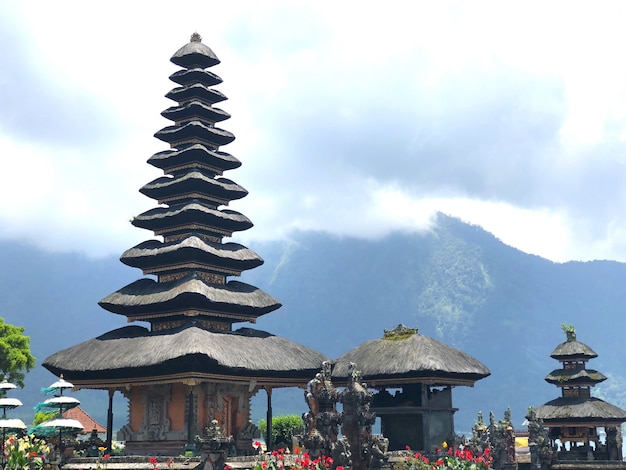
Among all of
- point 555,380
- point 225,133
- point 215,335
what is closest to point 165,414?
point 215,335

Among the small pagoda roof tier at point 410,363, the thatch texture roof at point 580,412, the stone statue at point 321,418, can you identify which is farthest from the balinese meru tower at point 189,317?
the thatch texture roof at point 580,412

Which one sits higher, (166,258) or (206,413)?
(166,258)

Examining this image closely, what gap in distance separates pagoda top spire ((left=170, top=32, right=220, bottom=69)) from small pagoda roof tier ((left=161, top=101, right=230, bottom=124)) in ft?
8.55

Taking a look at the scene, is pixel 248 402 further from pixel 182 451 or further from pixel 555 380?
pixel 555 380

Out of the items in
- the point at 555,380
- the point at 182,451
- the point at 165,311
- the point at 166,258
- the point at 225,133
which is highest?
the point at 225,133

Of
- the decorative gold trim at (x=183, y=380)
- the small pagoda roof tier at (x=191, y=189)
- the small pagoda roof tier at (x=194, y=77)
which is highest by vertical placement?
the small pagoda roof tier at (x=194, y=77)

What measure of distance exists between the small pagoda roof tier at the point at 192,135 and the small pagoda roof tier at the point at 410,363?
1474 cm

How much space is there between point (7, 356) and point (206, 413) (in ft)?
64.7

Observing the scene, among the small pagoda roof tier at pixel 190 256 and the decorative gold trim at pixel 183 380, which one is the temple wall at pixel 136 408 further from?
the small pagoda roof tier at pixel 190 256

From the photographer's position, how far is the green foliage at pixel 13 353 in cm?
5109

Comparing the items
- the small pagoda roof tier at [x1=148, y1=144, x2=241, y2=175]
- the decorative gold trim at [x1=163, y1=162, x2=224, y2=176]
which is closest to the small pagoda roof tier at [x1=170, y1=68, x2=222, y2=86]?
the small pagoda roof tier at [x1=148, y1=144, x2=241, y2=175]

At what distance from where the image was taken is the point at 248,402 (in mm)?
40875

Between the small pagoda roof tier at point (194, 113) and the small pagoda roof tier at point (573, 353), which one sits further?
the small pagoda roof tier at point (573, 353)

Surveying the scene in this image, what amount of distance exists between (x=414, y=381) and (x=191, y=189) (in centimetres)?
1613
